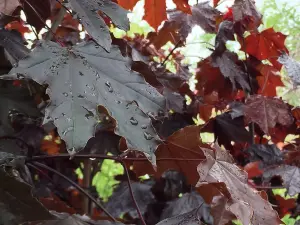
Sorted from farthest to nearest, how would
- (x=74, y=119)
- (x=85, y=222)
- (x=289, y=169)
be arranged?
(x=289, y=169)
(x=85, y=222)
(x=74, y=119)

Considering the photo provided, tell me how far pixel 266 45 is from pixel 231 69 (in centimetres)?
→ 18

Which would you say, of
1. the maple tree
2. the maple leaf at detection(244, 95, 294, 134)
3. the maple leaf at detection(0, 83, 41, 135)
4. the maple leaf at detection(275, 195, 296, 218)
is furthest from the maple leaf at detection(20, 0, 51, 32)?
the maple leaf at detection(275, 195, 296, 218)

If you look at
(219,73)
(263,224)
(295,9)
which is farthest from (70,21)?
(263,224)

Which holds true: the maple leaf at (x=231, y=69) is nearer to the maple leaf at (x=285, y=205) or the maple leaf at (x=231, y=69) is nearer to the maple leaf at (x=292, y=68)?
the maple leaf at (x=292, y=68)

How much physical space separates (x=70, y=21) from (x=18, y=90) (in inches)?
26.4

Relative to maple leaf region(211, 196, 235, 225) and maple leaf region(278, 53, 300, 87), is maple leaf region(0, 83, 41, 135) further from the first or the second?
maple leaf region(278, 53, 300, 87)

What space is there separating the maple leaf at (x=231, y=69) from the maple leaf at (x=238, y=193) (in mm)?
541

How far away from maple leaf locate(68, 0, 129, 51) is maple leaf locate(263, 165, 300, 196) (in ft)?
1.76

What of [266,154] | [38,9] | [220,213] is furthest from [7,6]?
[266,154]

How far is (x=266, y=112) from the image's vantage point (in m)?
1.13

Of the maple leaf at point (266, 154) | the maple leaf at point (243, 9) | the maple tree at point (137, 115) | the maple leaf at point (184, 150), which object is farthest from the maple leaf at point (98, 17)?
the maple leaf at point (266, 154)

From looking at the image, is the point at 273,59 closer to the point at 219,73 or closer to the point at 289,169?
the point at 219,73

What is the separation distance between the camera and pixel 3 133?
0.84 meters

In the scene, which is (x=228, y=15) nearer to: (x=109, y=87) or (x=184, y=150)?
(x=184, y=150)
